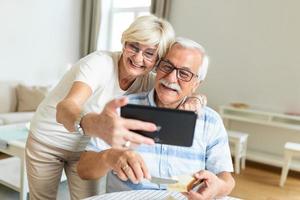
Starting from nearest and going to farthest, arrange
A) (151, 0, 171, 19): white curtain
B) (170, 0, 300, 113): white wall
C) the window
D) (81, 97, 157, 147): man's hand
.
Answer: (81, 97, 157, 147): man's hand < (170, 0, 300, 113): white wall < (151, 0, 171, 19): white curtain < the window

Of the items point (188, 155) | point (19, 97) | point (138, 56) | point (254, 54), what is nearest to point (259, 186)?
point (254, 54)

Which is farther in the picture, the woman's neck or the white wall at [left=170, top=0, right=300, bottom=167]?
the white wall at [left=170, top=0, right=300, bottom=167]

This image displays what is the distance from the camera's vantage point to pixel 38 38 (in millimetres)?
4840

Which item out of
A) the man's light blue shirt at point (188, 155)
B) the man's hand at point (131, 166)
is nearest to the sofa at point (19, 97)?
the man's light blue shirt at point (188, 155)

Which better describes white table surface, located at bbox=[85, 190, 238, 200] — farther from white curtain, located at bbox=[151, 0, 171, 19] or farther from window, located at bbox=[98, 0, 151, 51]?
window, located at bbox=[98, 0, 151, 51]

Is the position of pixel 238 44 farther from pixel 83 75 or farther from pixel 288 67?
pixel 83 75

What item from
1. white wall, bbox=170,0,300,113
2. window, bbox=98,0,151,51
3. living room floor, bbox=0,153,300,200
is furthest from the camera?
window, bbox=98,0,151,51

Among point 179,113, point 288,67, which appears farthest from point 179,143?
point 288,67

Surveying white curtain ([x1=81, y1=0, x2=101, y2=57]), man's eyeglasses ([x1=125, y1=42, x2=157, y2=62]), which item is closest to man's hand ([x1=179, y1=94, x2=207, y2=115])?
man's eyeglasses ([x1=125, y1=42, x2=157, y2=62])

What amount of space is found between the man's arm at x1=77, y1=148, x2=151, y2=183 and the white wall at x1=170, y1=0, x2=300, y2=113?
3230 millimetres

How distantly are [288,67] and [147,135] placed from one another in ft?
11.4

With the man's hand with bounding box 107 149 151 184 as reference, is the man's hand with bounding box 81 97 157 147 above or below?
above

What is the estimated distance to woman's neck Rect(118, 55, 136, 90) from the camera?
53.9 inches

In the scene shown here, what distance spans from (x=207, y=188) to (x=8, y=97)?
143 inches
